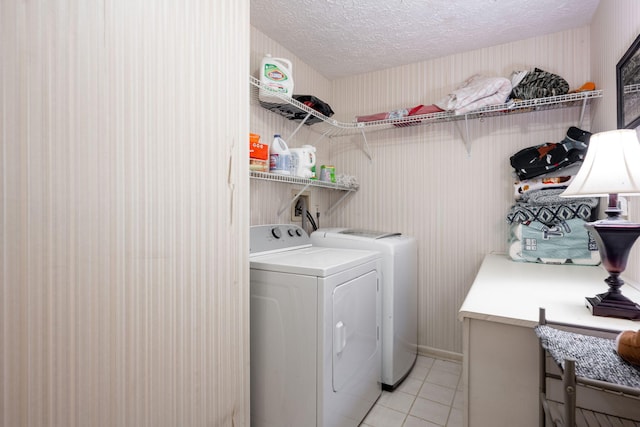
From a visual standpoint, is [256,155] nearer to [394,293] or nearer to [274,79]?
[274,79]

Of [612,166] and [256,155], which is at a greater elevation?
[256,155]

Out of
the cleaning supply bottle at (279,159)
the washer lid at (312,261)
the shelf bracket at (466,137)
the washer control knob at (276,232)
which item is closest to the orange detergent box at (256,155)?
the cleaning supply bottle at (279,159)

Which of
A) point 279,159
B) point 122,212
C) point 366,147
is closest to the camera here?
point 122,212

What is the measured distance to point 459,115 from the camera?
7.98 ft

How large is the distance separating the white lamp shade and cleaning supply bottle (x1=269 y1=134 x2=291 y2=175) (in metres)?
1.55

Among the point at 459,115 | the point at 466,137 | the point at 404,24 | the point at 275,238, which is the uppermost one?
the point at 404,24

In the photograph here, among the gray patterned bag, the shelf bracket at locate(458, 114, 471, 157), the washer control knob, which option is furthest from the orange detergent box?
the gray patterned bag

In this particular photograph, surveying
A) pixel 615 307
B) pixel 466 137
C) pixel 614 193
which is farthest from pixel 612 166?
pixel 466 137

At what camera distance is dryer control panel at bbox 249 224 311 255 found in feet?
6.65

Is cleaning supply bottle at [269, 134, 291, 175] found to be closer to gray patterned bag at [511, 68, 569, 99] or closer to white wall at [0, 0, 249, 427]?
white wall at [0, 0, 249, 427]

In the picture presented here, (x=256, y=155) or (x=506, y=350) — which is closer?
(x=506, y=350)

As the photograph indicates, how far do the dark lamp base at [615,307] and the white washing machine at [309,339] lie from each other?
1048mm

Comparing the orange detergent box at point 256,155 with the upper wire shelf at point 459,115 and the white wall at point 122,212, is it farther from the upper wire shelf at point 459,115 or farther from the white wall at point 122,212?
the white wall at point 122,212

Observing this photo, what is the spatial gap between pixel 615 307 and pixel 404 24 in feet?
6.73
